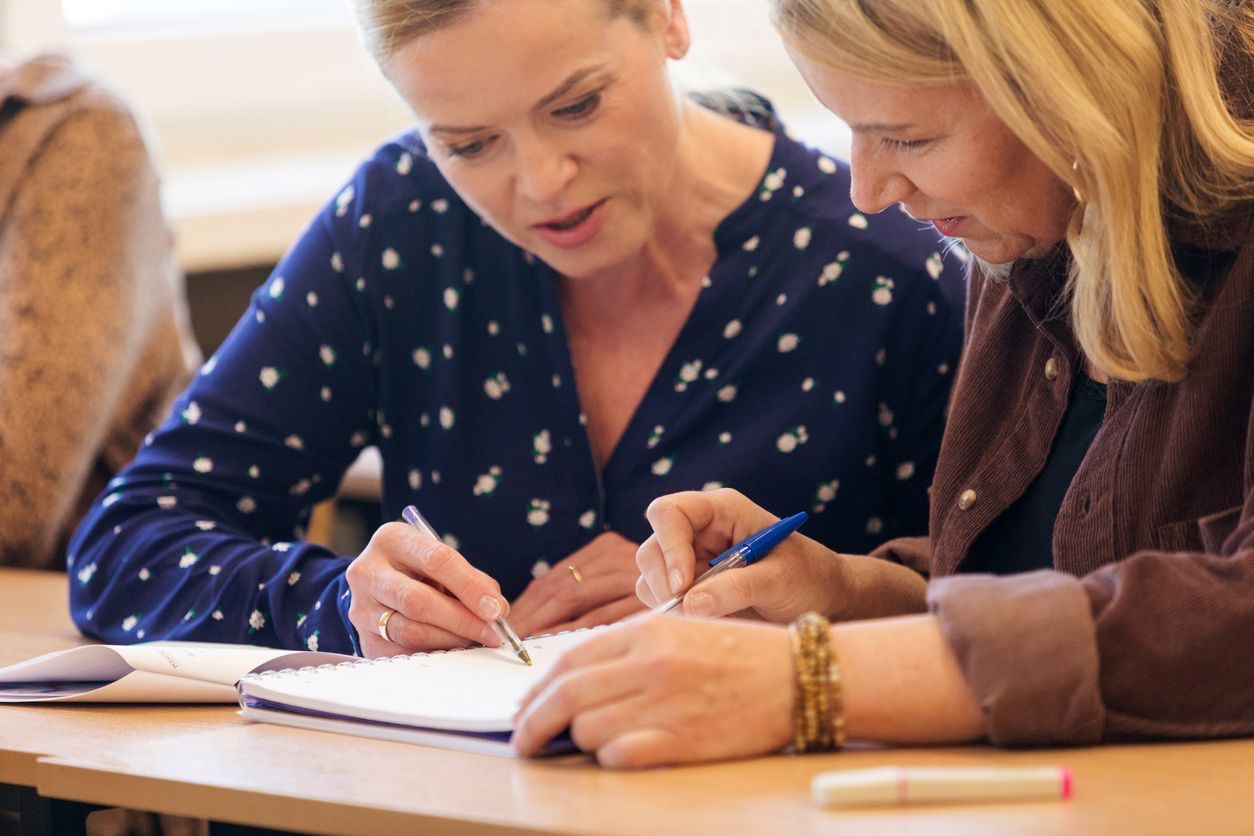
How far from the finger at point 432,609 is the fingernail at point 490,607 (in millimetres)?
17

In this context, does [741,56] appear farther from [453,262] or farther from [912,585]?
[912,585]

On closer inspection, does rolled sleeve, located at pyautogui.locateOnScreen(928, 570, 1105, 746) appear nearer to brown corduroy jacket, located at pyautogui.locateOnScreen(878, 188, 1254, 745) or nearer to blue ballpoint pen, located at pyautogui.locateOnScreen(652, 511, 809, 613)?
brown corduroy jacket, located at pyautogui.locateOnScreen(878, 188, 1254, 745)

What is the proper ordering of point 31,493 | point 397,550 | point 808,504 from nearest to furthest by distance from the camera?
point 397,550 → point 808,504 → point 31,493

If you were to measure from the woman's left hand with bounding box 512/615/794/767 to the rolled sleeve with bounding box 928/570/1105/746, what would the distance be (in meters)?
0.11

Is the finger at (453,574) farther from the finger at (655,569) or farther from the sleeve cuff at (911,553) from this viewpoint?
the sleeve cuff at (911,553)

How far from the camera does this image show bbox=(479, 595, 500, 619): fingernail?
1.17 metres

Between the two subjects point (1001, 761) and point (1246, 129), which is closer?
point (1001, 761)

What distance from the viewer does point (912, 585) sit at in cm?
133

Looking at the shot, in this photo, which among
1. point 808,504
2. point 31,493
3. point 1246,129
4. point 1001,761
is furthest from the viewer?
point 31,493

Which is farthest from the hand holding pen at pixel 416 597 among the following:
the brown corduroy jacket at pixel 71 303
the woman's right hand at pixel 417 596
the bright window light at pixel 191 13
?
the bright window light at pixel 191 13

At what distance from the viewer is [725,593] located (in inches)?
45.4

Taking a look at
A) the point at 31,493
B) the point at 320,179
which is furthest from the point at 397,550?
the point at 320,179

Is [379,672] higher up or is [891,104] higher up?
[891,104]

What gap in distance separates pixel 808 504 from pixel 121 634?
68cm
